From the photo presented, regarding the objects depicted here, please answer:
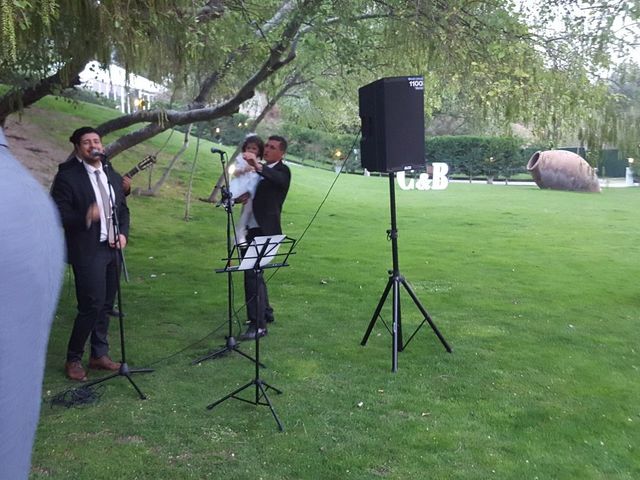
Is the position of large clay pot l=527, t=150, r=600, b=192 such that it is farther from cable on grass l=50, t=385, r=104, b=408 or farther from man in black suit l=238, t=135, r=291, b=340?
cable on grass l=50, t=385, r=104, b=408

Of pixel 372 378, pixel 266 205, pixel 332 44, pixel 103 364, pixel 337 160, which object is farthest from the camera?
pixel 337 160

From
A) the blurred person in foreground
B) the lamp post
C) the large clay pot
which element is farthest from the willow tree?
the lamp post

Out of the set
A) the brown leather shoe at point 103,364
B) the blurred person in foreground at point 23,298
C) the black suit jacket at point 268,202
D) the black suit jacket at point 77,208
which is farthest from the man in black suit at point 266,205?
the blurred person in foreground at point 23,298

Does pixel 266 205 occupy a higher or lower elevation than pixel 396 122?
lower

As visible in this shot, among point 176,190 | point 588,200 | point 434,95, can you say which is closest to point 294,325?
point 434,95

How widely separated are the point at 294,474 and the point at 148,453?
2.95 feet

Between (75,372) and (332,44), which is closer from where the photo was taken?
(75,372)

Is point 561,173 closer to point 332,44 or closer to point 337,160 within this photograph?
point 337,160

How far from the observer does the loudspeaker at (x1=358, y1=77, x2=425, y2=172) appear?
16.4ft

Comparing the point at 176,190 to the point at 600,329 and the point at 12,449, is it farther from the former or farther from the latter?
the point at 12,449

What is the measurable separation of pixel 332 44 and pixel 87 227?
5.03 metres

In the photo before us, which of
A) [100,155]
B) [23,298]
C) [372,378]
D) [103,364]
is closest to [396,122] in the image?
[372,378]

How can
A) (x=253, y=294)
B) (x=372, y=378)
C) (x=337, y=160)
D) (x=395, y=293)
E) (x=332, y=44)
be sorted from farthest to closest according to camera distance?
(x=337, y=160) < (x=332, y=44) < (x=253, y=294) < (x=395, y=293) < (x=372, y=378)

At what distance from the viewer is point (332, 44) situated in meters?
8.41
